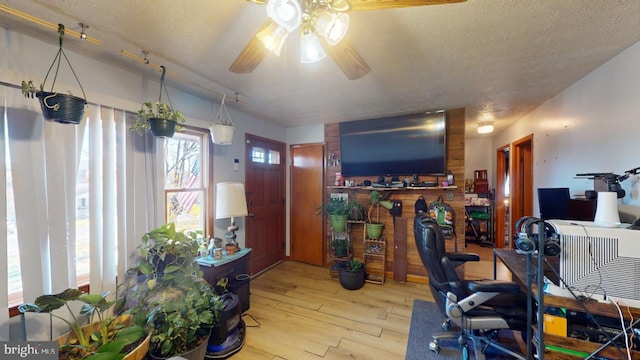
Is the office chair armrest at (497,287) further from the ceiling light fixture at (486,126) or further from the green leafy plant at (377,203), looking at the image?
the ceiling light fixture at (486,126)

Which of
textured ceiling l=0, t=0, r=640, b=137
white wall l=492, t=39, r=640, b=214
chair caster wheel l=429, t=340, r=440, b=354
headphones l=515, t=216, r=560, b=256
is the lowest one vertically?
chair caster wheel l=429, t=340, r=440, b=354

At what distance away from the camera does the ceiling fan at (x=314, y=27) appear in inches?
36.0

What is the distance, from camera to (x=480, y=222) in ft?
15.8

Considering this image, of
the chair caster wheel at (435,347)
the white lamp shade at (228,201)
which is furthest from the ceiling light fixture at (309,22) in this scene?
the chair caster wheel at (435,347)

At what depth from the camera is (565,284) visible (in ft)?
3.91

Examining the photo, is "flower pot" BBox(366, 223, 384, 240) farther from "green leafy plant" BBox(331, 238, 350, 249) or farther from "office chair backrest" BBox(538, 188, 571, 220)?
"office chair backrest" BBox(538, 188, 571, 220)

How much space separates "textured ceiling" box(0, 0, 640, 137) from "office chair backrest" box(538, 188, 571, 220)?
102cm

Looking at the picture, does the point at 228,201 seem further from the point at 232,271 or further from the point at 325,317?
the point at 325,317

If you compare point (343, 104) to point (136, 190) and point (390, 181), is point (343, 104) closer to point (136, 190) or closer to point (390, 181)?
point (390, 181)

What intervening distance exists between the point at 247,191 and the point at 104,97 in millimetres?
1772

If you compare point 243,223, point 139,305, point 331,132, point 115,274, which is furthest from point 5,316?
point 331,132

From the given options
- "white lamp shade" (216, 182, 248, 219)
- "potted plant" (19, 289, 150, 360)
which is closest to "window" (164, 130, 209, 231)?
"white lamp shade" (216, 182, 248, 219)

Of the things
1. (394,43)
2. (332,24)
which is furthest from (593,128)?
(332,24)

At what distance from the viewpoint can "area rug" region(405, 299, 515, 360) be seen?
5.84ft
